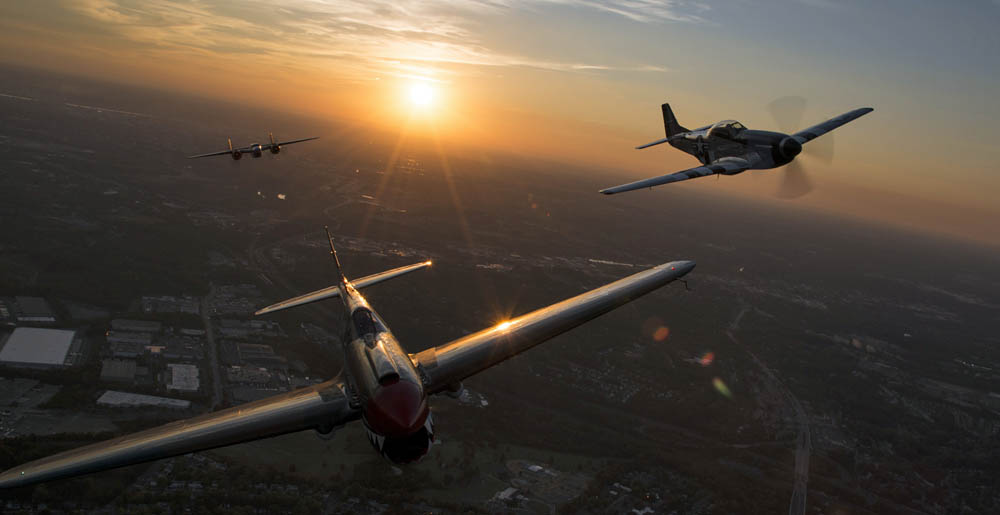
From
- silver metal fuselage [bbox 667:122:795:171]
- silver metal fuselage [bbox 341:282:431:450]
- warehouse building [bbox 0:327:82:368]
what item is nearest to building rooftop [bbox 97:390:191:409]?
warehouse building [bbox 0:327:82:368]

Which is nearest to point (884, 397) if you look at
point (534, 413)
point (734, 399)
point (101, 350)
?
point (734, 399)

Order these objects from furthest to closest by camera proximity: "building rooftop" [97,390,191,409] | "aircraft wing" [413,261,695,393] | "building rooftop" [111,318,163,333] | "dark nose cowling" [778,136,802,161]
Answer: "building rooftop" [111,318,163,333] → "building rooftop" [97,390,191,409] → "dark nose cowling" [778,136,802,161] → "aircraft wing" [413,261,695,393]

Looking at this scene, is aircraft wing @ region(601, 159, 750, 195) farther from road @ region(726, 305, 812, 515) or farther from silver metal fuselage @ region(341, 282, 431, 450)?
road @ region(726, 305, 812, 515)

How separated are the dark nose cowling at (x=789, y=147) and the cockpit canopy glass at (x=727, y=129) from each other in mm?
2843

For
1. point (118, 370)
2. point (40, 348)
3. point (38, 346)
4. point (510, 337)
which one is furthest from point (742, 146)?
point (38, 346)

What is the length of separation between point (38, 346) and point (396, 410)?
8731cm

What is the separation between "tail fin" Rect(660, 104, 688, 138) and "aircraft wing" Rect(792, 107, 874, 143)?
890 centimetres

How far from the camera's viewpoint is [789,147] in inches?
1083

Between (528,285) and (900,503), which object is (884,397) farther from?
(528,285)

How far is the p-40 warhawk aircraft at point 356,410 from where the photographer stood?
1627 centimetres

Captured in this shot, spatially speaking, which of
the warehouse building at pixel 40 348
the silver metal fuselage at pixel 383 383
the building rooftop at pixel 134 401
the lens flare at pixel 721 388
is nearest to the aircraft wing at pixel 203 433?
the silver metal fuselage at pixel 383 383

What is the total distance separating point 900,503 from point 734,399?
2656 cm

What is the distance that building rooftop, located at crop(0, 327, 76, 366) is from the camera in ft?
221

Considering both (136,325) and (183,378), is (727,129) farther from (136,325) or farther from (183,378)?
(136,325)
